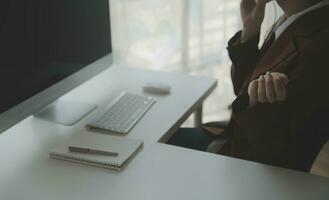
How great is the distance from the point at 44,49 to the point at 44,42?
0.02 m

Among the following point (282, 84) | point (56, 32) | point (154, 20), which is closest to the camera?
point (282, 84)

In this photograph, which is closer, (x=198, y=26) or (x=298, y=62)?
(x=298, y=62)

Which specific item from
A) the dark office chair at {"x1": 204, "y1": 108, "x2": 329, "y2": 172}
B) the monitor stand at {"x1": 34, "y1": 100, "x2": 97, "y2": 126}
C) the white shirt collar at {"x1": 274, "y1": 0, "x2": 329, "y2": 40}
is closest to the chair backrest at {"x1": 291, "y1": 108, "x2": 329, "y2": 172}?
the dark office chair at {"x1": 204, "y1": 108, "x2": 329, "y2": 172}

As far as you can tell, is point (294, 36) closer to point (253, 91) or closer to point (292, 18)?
point (292, 18)

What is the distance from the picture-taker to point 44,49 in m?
1.31

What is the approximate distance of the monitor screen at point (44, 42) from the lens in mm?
1184

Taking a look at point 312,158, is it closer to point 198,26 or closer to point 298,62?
point 298,62

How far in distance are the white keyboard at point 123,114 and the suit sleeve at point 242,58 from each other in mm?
299

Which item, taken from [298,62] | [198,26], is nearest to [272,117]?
[298,62]

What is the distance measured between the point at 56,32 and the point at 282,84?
685 millimetres

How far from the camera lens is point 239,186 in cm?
109

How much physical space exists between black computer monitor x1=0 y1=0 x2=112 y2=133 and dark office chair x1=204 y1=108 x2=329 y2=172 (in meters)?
0.73

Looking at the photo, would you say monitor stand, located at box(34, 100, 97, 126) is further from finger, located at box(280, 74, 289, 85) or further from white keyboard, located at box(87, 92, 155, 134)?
finger, located at box(280, 74, 289, 85)

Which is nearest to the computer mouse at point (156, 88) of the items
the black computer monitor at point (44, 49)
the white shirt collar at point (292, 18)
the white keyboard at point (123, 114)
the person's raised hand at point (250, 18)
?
the white keyboard at point (123, 114)
